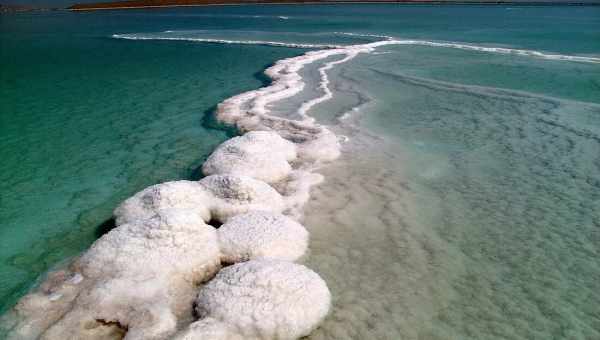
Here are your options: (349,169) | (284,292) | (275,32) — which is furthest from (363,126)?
Answer: (275,32)

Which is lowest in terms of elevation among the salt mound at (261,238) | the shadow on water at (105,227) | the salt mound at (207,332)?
the shadow on water at (105,227)

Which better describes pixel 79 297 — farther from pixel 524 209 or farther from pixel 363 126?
pixel 363 126

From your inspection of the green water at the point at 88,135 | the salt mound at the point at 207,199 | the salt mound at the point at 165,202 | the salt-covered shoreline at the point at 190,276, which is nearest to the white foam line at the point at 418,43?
the green water at the point at 88,135

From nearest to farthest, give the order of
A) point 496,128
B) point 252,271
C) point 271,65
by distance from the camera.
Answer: point 252,271, point 496,128, point 271,65

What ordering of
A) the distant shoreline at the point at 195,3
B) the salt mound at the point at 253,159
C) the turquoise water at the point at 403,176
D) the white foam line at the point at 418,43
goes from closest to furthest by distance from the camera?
the turquoise water at the point at 403,176 < the salt mound at the point at 253,159 < the white foam line at the point at 418,43 < the distant shoreline at the point at 195,3

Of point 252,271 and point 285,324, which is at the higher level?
point 252,271

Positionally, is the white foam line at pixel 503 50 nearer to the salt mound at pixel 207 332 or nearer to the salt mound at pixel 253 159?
the salt mound at pixel 253 159
